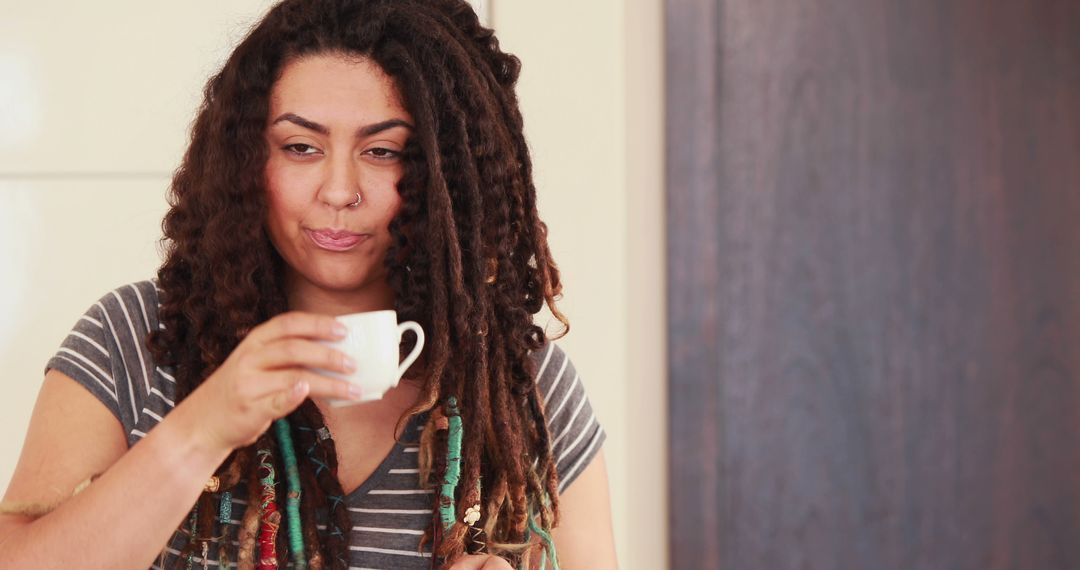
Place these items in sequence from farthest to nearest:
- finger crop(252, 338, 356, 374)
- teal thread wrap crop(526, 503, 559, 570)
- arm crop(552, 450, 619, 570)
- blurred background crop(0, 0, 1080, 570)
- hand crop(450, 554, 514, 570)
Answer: blurred background crop(0, 0, 1080, 570) → arm crop(552, 450, 619, 570) → teal thread wrap crop(526, 503, 559, 570) → hand crop(450, 554, 514, 570) → finger crop(252, 338, 356, 374)

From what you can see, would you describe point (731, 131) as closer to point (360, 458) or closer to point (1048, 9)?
point (1048, 9)

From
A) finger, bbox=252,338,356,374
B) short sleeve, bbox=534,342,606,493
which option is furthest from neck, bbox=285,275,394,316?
finger, bbox=252,338,356,374

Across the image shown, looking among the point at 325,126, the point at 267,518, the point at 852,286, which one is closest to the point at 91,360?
the point at 267,518

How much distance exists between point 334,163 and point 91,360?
352 millimetres

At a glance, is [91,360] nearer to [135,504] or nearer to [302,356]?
[135,504]

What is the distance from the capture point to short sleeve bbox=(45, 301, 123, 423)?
122 cm

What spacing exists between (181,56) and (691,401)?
1.04 meters

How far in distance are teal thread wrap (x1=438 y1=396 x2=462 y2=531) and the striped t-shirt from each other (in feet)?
0.16

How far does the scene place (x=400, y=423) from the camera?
1297 millimetres

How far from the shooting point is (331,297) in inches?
53.7

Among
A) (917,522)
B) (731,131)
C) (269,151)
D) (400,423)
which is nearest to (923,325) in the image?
(917,522)

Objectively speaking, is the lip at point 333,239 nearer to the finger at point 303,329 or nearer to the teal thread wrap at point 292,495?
the teal thread wrap at point 292,495

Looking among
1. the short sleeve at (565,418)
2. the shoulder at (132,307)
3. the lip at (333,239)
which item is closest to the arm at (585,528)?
the short sleeve at (565,418)

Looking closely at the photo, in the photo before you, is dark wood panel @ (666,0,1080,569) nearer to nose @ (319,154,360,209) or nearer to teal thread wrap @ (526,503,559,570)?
teal thread wrap @ (526,503,559,570)
